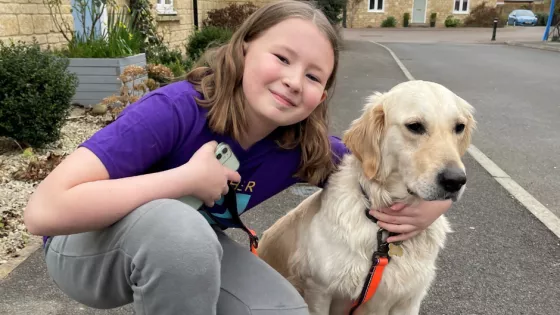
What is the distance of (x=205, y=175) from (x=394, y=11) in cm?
5055

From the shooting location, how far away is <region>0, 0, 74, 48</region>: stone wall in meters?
6.12

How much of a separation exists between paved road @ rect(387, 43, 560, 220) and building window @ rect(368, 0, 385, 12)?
31390mm

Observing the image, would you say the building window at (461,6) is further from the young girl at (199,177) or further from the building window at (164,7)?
the young girl at (199,177)

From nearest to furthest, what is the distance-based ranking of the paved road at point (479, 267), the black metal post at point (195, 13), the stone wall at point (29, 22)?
the paved road at point (479, 267)
the stone wall at point (29, 22)
the black metal post at point (195, 13)

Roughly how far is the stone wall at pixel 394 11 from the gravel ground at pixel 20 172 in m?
45.1

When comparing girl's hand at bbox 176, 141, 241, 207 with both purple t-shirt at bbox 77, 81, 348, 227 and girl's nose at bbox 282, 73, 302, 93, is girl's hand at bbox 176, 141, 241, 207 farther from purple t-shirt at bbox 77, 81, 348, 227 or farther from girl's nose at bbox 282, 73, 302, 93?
girl's nose at bbox 282, 73, 302, 93

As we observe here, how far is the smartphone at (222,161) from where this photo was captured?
5.89 ft

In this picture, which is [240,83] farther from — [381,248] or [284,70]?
[381,248]

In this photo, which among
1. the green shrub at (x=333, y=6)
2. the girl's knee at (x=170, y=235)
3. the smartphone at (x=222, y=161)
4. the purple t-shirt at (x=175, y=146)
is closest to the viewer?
the girl's knee at (x=170, y=235)

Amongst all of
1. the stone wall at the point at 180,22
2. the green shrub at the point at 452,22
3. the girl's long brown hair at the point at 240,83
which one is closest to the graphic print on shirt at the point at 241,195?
the girl's long brown hair at the point at 240,83

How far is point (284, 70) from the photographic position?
1928mm

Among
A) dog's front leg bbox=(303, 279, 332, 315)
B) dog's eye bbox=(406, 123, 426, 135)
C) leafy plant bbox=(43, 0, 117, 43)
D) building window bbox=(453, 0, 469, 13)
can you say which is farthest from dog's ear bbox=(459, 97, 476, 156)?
building window bbox=(453, 0, 469, 13)

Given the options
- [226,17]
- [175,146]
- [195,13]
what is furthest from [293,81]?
[226,17]

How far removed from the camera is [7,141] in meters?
5.03
